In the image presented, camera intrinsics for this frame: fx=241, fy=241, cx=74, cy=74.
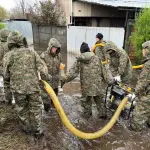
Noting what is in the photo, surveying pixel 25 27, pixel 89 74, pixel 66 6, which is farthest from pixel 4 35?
pixel 25 27

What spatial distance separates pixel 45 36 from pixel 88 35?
6118mm

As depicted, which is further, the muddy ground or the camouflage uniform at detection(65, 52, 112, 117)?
the camouflage uniform at detection(65, 52, 112, 117)

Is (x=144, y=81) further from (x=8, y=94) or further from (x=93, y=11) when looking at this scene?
(x=93, y=11)

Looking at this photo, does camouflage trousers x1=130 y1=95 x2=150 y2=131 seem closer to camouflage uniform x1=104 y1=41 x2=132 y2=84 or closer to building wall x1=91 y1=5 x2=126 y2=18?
camouflage uniform x1=104 y1=41 x2=132 y2=84

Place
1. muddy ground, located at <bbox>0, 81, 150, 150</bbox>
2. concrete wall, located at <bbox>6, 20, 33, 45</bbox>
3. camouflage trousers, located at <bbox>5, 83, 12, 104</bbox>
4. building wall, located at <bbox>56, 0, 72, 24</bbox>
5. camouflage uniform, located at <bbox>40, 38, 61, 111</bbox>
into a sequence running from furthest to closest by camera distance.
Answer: concrete wall, located at <bbox>6, 20, 33, 45</bbox> < building wall, located at <bbox>56, 0, 72, 24</bbox> < camouflage trousers, located at <bbox>5, 83, 12, 104</bbox> < camouflage uniform, located at <bbox>40, 38, 61, 111</bbox> < muddy ground, located at <bbox>0, 81, 150, 150</bbox>

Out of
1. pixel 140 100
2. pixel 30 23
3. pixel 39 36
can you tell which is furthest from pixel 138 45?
pixel 30 23

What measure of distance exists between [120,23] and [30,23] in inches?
302

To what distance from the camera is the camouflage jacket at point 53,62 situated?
5.67 m

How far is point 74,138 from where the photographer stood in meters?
4.85

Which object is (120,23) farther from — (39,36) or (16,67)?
(16,67)

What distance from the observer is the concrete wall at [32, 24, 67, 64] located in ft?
54.1

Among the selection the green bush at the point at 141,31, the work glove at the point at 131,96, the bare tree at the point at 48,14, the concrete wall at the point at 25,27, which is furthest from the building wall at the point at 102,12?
the work glove at the point at 131,96

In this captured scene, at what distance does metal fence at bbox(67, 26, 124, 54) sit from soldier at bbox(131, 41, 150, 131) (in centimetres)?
630

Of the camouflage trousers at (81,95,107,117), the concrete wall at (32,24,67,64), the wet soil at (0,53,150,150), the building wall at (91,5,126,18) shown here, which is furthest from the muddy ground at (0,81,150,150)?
the building wall at (91,5,126,18)
